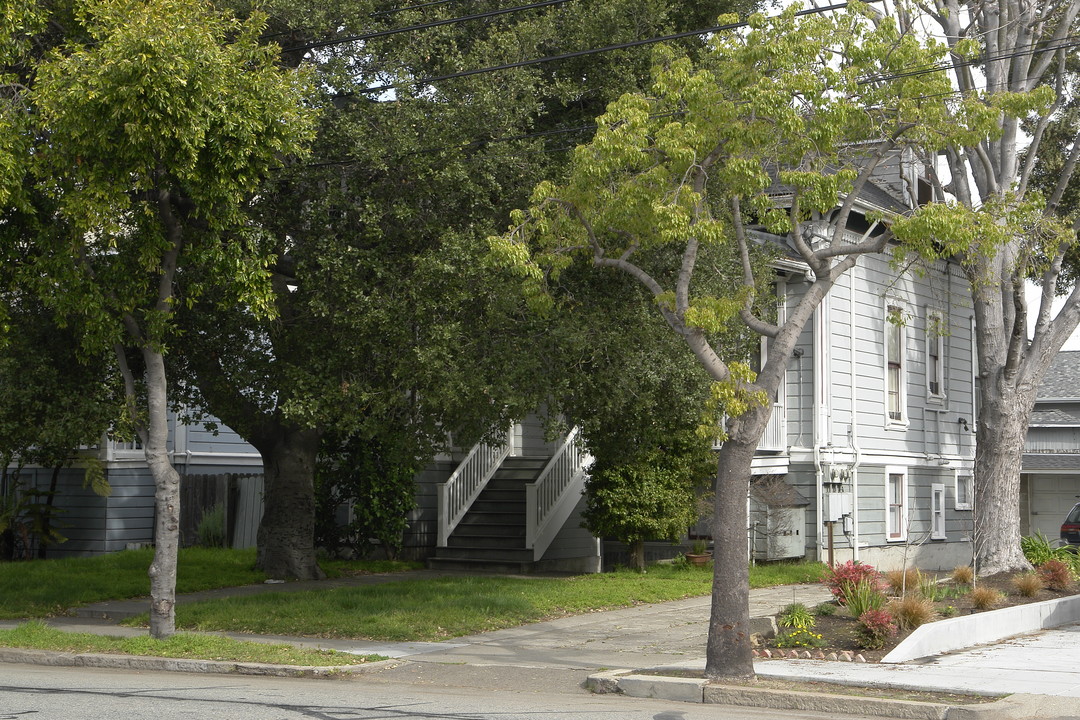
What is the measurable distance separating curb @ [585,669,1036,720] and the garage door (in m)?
28.9

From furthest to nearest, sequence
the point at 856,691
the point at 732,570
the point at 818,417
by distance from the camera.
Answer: the point at 818,417
the point at 732,570
the point at 856,691

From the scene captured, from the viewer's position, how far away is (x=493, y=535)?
22016mm

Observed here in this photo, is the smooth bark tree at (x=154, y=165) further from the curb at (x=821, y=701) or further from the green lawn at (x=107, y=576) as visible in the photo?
the curb at (x=821, y=701)

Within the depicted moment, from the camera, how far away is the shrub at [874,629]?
39.8 feet

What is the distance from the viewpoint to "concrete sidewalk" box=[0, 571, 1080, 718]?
10.2 metres

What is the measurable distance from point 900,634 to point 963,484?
56.4ft

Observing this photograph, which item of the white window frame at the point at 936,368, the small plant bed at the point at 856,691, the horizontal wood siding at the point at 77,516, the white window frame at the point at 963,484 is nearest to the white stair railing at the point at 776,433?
the white window frame at the point at 936,368

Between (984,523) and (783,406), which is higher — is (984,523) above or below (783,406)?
below

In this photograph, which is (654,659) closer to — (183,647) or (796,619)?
(796,619)

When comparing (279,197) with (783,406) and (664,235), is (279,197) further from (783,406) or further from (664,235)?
(783,406)

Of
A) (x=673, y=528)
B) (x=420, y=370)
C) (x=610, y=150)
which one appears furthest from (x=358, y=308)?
(x=673, y=528)

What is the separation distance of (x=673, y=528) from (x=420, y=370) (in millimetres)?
7913

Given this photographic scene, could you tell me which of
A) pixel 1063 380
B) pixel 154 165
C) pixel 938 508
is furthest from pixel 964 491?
pixel 154 165

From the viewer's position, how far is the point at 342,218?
14273mm
